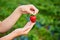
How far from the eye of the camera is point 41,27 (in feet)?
5.64

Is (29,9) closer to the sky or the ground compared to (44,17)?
closer to the ground

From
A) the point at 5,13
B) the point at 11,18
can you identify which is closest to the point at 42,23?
the point at 5,13

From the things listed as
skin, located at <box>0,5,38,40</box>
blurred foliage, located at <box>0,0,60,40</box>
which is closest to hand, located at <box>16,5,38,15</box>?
skin, located at <box>0,5,38,40</box>

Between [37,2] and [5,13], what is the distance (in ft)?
1.14

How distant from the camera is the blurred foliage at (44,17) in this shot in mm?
1583

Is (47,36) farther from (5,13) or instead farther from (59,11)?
(5,13)

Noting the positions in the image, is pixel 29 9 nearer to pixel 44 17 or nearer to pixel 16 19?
pixel 16 19

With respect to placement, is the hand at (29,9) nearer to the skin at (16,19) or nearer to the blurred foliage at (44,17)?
the skin at (16,19)

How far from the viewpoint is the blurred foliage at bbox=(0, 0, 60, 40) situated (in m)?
1.58

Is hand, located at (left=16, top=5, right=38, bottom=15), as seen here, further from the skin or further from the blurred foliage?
the blurred foliage

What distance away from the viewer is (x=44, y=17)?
176 cm

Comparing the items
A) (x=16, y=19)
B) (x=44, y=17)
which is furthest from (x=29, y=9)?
(x=44, y=17)

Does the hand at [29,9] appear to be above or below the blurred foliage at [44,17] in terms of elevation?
below

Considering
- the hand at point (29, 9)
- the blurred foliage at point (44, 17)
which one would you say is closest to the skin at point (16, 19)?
the hand at point (29, 9)
